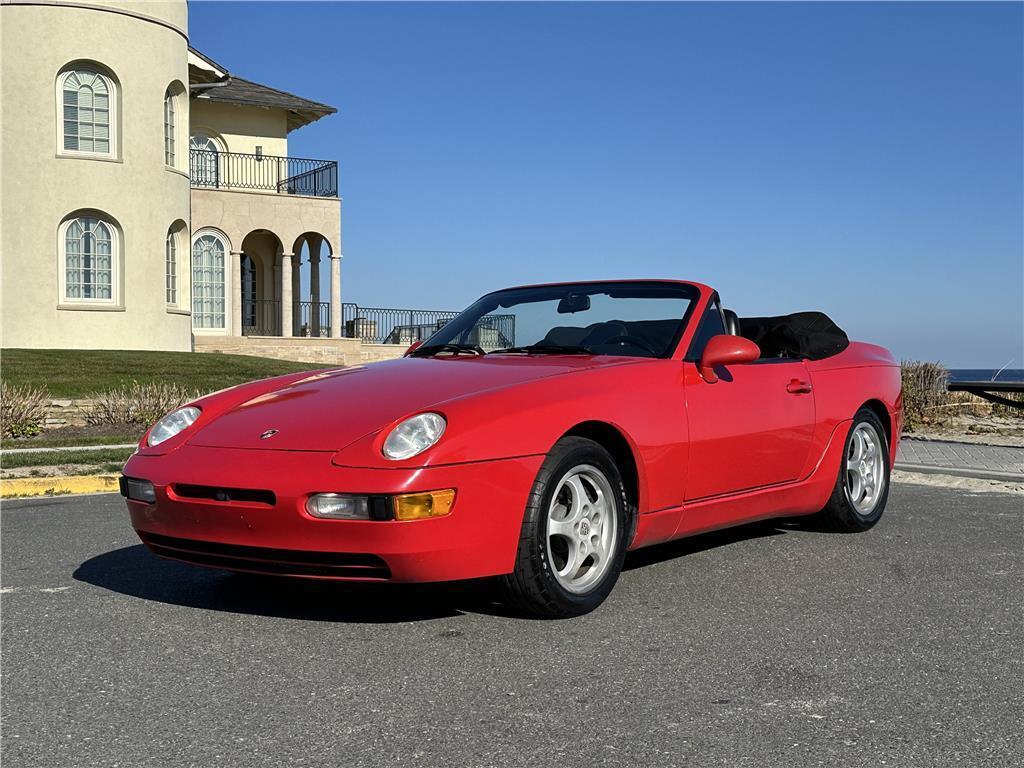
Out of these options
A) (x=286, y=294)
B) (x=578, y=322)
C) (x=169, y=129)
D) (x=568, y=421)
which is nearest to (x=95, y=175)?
(x=169, y=129)

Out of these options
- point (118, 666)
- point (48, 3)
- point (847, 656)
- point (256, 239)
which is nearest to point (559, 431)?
point (847, 656)

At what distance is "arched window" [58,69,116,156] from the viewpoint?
22344 mm

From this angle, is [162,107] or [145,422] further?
[162,107]

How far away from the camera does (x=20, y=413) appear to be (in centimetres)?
1372

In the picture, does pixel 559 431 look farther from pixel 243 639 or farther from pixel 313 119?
pixel 313 119

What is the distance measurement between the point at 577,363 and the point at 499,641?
4.81 feet

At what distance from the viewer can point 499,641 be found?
4.25 metres

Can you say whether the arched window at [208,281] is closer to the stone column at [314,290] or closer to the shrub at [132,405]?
the stone column at [314,290]

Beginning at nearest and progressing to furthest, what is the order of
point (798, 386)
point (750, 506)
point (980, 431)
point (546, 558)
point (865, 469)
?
point (546, 558) < point (750, 506) < point (798, 386) < point (865, 469) < point (980, 431)

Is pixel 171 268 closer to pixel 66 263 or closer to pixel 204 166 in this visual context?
pixel 66 263

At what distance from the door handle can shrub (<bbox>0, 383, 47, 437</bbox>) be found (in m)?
10.4

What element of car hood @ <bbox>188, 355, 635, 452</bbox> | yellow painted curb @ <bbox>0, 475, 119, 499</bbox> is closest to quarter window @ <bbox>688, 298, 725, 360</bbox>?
car hood @ <bbox>188, 355, 635, 452</bbox>

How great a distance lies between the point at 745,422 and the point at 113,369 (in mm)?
14218

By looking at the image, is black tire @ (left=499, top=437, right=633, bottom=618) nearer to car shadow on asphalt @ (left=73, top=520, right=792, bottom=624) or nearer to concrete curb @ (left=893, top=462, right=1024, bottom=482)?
car shadow on asphalt @ (left=73, top=520, right=792, bottom=624)
